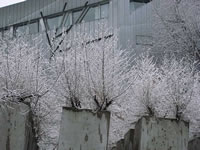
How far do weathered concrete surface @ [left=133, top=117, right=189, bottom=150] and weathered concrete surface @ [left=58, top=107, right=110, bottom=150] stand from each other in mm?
1355

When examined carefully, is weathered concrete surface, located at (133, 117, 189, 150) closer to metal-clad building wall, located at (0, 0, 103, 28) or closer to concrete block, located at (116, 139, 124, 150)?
concrete block, located at (116, 139, 124, 150)

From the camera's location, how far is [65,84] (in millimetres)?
9250

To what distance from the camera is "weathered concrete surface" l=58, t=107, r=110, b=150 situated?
8570mm

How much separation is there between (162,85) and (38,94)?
3.42 m

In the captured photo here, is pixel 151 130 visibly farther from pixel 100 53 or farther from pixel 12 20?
pixel 12 20

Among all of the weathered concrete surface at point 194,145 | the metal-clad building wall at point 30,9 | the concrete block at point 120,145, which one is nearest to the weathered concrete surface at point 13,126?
the concrete block at point 120,145

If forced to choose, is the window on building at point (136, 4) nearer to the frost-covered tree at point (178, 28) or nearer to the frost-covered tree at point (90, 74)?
the frost-covered tree at point (178, 28)

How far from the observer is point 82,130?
28.3 ft

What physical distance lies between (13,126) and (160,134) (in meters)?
3.60

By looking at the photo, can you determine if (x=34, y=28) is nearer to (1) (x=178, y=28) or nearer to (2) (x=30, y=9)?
(2) (x=30, y=9)

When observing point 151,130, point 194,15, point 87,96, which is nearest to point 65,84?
point 87,96

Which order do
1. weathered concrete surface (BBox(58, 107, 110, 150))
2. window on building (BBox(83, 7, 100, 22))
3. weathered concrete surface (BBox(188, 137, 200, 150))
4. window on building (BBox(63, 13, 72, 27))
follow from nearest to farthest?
weathered concrete surface (BBox(58, 107, 110, 150))
weathered concrete surface (BBox(188, 137, 200, 150))
window on building (BBox(83, 7, 100, 22))
window on building (BBox(63, 13, 72, 27))


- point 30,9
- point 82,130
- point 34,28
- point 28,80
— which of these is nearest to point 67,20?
point 34,28

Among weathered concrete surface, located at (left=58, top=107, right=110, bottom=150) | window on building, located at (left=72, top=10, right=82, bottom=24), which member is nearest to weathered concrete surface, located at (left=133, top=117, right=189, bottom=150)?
weathered concrete surface, located at (left=58, top=107, right=110, bottom=150)
